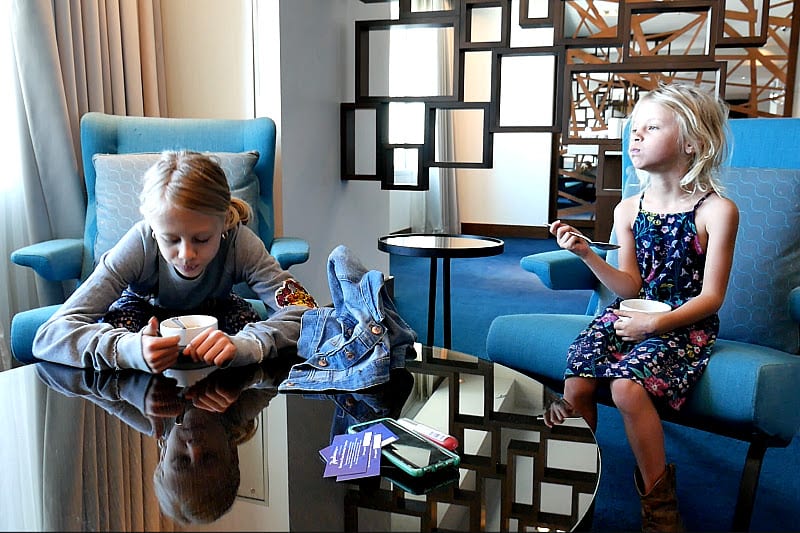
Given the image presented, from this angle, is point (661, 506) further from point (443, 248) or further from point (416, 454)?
point (443, 248)

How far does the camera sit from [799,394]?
147 cm

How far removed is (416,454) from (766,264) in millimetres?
1362

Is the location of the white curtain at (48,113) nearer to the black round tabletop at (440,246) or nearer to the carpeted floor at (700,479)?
the black round tabletop at (440,246)

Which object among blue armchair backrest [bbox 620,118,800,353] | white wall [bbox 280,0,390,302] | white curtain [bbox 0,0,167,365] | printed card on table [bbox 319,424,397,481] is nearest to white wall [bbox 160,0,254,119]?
white wall [bbox 280,0,390,302]

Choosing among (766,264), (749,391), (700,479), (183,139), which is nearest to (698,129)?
(766,264)

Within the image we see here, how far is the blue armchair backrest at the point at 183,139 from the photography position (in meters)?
2.32

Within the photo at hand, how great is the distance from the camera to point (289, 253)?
2064mm

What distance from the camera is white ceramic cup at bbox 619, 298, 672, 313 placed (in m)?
1.53

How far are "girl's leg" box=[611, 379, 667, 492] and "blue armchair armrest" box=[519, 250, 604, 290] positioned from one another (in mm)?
526

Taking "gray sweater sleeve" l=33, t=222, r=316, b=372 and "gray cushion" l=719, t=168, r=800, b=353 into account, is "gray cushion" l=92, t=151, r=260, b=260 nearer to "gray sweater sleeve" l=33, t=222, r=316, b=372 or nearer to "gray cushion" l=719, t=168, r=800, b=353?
"gray sweater sleeve" l=33, t=222, r=316, b=372

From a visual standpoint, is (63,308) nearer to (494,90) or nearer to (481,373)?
(481,373)

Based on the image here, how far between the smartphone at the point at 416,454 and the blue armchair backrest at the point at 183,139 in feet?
4.75

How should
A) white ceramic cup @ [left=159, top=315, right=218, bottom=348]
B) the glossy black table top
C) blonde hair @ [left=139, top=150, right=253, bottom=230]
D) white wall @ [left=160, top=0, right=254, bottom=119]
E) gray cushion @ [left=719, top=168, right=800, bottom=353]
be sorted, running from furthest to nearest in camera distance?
1. white wall @ [left=160, top=0, right=254, bottom=119]
2. gray cushion @ [left=719, top=168, right=800, bottom=353]
3. blonde hair @ [left=139, top=150, right=253, bottom=230]
4. white ceramic cup @ [left=159, top=315, right=218, bottom=348]
5. the glossy black table top

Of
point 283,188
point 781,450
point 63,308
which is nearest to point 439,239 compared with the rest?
point 283,188
